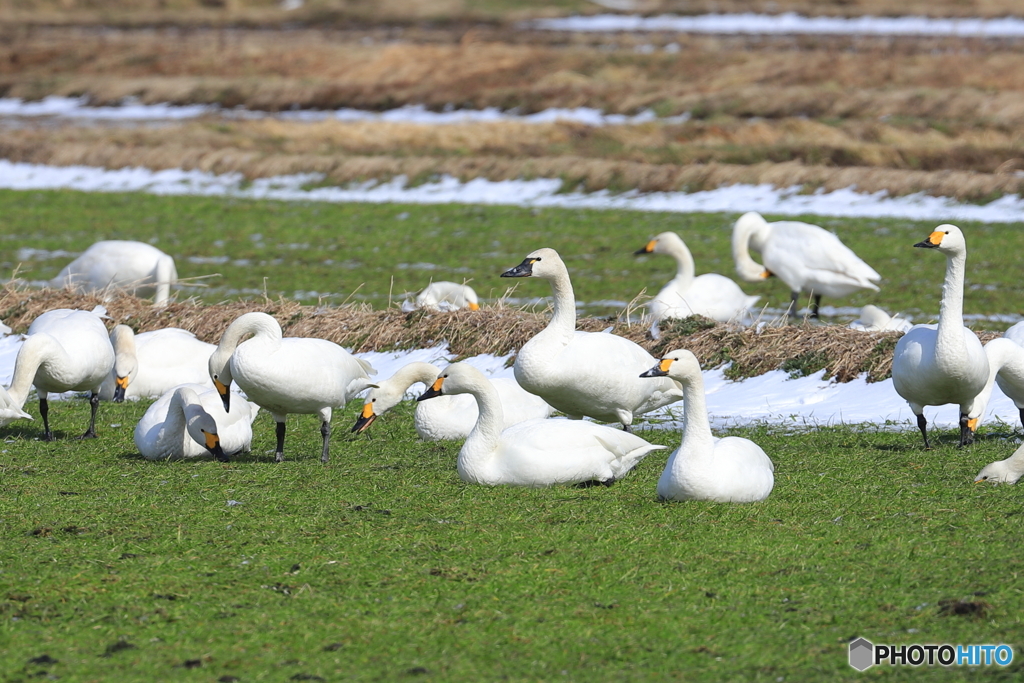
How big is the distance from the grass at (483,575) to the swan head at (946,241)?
1.53m

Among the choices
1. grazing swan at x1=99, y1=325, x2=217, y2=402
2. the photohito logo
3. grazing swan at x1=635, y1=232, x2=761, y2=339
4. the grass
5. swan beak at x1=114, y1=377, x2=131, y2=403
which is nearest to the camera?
the photohito logo

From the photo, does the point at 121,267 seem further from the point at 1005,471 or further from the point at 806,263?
the point at 1005,471

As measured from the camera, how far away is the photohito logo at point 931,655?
5.07 meters

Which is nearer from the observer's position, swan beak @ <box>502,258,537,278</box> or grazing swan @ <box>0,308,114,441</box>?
swan beak @ <box>502,258,537,278</box>

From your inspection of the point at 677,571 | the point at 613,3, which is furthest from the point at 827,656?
the point at 613,3

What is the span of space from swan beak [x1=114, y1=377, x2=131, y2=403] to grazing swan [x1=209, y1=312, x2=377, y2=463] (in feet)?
8.35

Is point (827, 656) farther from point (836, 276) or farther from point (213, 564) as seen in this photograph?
point (836, 276)

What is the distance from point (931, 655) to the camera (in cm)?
514

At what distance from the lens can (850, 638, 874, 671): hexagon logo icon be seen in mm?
5078

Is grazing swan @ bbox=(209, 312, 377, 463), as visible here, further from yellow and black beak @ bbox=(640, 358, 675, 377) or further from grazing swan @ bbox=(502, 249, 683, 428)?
yellow and black beak @ bbox=(640, 358, 675, 377)

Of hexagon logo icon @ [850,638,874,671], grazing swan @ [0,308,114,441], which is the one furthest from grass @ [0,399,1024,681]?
grazing swan @ [0,308,114,441]

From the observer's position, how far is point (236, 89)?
178 ft

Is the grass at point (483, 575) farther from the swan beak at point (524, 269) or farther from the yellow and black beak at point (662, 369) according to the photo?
the swan beak at point (524, 269)

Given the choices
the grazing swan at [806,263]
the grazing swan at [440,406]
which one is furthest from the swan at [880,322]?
the grazing swan at [440,406]
